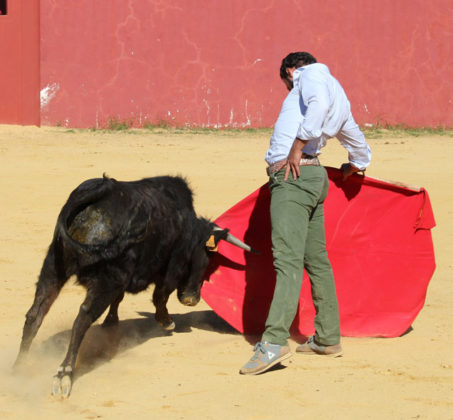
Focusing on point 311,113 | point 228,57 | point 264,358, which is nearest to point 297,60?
point 311,113

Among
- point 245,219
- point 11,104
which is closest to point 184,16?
point 11,104

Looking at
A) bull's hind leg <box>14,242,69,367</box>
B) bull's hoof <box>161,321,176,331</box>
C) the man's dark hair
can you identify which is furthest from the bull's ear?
the man's dark hair

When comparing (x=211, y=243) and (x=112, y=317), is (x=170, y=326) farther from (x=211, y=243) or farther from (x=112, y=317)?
(x=211, y=243)

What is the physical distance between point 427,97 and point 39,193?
8808 millimetres

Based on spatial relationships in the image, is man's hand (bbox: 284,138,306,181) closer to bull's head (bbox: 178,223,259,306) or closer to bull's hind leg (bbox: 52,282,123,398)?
bull's head (bbox: 178,223,259,306)

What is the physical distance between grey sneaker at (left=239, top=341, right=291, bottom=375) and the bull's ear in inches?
36.4

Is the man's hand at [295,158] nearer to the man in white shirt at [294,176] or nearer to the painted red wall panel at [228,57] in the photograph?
the man in white shirt at [294,176]

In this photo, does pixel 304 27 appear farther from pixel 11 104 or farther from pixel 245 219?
pixel 245 219

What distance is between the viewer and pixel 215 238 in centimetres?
518

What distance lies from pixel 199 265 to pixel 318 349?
0.93 meters

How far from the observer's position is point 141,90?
46.9 feet

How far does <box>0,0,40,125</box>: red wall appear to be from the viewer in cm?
1338

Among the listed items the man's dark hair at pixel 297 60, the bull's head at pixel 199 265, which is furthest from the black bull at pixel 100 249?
the man's dark hair at pixel 297 60

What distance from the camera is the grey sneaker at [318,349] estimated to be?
4.74m
